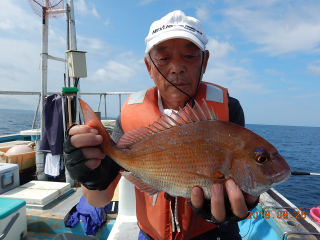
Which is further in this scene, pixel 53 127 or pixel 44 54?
pixel 44 54

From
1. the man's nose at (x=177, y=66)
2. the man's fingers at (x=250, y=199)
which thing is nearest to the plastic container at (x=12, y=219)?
the man's nose at (x=177, y=66)

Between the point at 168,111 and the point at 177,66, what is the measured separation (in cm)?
54

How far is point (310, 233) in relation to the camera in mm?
2717

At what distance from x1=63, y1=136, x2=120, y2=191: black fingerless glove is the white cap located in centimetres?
123

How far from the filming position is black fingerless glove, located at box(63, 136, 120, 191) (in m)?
1.62

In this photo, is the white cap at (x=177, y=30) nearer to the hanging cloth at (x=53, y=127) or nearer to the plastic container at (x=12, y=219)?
the plastic container at (x=12, y=219)

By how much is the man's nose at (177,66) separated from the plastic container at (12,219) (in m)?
3.38

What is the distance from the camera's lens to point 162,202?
6.51 ft

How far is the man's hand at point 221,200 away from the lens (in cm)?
140

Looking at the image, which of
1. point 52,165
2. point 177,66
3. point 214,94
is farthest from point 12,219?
point 214,94

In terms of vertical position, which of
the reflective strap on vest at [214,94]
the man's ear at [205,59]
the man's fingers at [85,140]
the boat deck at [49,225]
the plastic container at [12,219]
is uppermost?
the man's ear at [205,59]

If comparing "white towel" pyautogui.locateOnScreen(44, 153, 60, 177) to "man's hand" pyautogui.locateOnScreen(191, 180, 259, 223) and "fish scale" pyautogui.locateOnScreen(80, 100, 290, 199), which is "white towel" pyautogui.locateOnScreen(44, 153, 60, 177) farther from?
"man's hand" pyautogui.locateOnScreen(191, 180, 259, 223)

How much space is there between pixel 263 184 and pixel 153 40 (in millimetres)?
1605

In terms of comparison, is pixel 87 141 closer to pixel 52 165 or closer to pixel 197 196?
pixel 197 196
